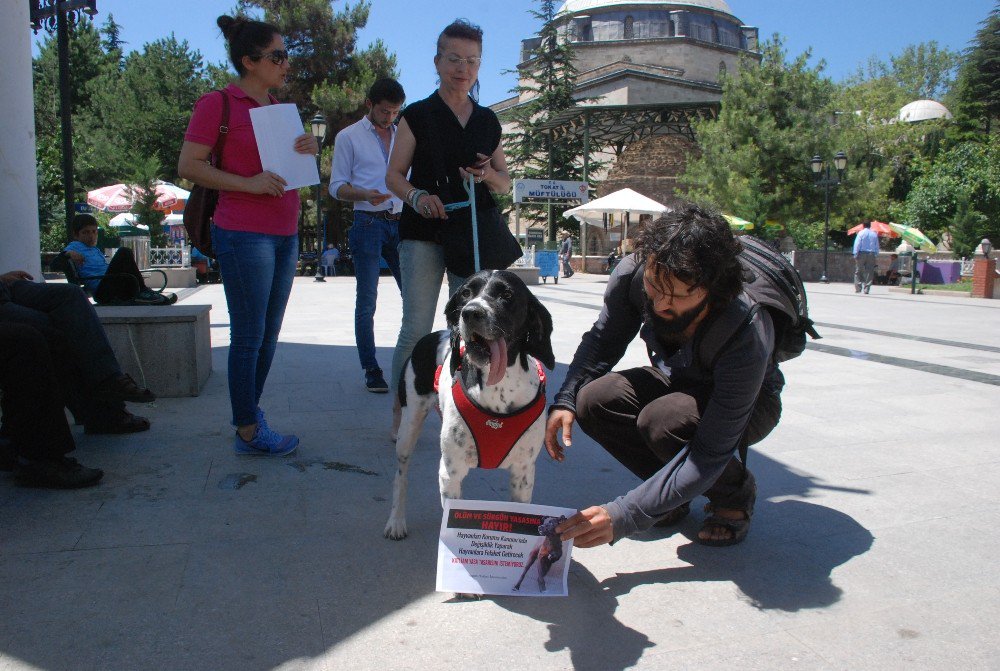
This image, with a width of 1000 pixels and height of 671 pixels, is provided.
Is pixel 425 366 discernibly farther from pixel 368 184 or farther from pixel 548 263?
pixel 548 263

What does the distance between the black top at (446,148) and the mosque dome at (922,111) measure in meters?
53.7

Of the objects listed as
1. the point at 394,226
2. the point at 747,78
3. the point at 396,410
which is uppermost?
the point at 747,78

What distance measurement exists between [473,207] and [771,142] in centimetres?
2919

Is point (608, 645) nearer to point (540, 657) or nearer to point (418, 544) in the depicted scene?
point (540, 657)

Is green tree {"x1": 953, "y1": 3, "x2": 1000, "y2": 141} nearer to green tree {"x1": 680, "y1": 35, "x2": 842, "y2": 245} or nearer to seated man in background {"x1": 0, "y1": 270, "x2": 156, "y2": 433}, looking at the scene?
green tree {"x1": 680, "y1": 35, "x2": 842, "y2": 245}

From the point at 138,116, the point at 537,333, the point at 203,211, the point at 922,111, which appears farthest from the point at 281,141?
the point at 922,111

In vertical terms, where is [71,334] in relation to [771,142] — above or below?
below

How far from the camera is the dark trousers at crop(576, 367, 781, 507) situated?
2611 mm

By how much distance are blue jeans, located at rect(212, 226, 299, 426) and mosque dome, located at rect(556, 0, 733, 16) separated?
58174mm

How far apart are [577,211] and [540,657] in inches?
850

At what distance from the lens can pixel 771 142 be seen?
29.5m

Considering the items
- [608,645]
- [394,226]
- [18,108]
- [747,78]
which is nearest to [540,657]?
[608,645]

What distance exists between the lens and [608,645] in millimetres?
2064

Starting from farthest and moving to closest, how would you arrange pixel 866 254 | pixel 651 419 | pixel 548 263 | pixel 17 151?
pixel 548 263, pixel 866 254, pixel 17 151, pixel 651 419
